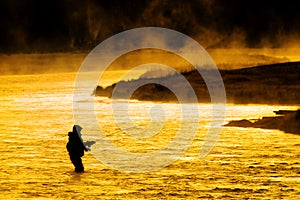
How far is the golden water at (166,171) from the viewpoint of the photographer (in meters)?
27.9

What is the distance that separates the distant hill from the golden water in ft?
56.0

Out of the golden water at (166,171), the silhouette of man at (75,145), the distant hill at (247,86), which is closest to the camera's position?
the golden water at (166,171)

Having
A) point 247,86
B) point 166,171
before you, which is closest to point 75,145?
point 166,171

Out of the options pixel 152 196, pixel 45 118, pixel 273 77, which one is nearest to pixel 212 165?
pixel 152 196

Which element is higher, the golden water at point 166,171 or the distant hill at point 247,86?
the distant hill at point 247,86

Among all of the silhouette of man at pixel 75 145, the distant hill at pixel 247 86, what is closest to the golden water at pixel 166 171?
the silhouette of man at pixel 75 145

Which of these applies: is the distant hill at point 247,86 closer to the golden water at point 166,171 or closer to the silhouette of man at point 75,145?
the golden water at point 166,171

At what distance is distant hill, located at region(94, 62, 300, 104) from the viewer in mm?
69438

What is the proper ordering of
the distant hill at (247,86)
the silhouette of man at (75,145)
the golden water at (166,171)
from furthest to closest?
the distant hill at (247,86), the silhouette of man at (75,145), the golden water at (166,171)

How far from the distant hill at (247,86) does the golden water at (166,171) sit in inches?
673

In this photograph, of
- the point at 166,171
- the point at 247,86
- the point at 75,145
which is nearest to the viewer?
the point at 75,145

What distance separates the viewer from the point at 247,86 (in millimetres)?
74625

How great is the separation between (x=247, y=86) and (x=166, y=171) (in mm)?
42933

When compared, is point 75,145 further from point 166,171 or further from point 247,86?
point 247,86
